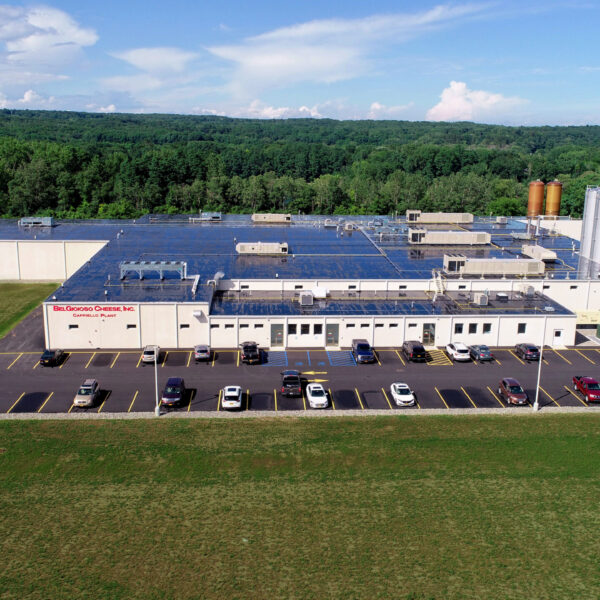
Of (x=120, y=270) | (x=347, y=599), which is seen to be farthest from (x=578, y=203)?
(x=347, y=599)

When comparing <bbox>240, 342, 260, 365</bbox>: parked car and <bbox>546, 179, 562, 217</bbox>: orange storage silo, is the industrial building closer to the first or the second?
<bbox>240, 342, 260, 365</bbox>: parked car

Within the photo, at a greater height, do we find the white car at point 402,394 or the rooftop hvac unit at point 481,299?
the rooftop hvac unit at point 481,299

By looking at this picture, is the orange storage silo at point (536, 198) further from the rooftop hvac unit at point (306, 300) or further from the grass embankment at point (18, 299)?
the grass embankment at point (18, 299)

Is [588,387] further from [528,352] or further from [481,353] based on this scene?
[481,353]

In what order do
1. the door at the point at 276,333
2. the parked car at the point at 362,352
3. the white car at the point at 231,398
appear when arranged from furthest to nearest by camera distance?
the door at the point at 276,333
the parked car at the point at 362,352
the white car at the point at 231,398

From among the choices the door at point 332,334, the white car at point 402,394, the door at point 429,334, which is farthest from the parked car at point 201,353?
the door at point 429,334

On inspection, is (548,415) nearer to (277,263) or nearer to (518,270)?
(518,270)

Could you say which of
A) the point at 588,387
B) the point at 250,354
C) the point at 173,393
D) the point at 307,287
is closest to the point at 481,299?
the point at 588,387
